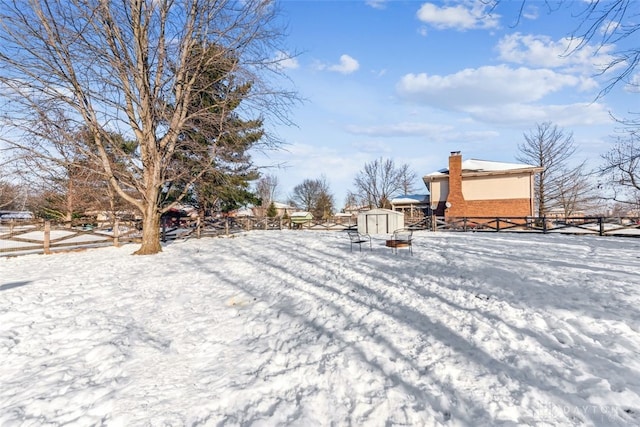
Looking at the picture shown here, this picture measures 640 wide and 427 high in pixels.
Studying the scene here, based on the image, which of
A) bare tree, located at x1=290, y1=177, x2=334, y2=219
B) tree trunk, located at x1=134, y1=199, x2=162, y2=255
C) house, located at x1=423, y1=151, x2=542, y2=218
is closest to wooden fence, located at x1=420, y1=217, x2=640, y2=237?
house, located at x1=423, y1=151, x2=542, y2=218

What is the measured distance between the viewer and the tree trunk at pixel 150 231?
39.1 feet

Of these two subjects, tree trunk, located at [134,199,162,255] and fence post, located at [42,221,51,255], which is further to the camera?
tree trunk, located at [134,199,162,255]

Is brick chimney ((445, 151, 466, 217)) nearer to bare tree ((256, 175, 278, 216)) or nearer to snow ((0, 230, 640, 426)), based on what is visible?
snow ((0, 230, 640, 426))

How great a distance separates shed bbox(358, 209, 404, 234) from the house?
262 inches

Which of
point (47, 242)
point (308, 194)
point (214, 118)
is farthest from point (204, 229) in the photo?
point (308, 194)

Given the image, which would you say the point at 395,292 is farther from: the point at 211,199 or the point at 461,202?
the point at 461,202

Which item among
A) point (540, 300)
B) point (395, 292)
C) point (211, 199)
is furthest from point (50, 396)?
point (211, 199)

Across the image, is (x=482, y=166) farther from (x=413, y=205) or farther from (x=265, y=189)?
(x=265, y=189)

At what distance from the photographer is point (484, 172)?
2594cm

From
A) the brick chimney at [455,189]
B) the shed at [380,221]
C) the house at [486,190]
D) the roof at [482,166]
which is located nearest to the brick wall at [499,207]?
the house at [486,190]

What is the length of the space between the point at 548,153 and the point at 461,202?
11772mm

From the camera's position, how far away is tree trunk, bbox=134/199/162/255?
39.1 feet

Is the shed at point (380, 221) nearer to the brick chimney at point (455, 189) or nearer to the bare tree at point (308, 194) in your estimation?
the brick chimney at point (455, 189)

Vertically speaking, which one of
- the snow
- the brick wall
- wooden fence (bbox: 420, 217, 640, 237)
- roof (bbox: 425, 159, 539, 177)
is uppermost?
roof (bbox: 425, 159, 539, 177)
